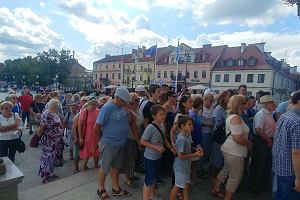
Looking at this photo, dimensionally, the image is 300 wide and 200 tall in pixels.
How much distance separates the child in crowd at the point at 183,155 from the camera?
3.89m

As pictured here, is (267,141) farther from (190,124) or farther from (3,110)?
(3,110)

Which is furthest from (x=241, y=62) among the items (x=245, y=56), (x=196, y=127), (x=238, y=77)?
(x=196, y=127)

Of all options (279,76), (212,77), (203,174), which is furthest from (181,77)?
(203,174)

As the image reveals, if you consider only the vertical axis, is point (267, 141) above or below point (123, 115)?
below

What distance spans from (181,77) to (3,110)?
4803cm

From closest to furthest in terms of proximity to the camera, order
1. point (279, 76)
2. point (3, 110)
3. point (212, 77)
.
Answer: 1. point (3, 110)
2. point (279, 76)
3. point (212, 77)

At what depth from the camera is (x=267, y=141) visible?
477 centimetres

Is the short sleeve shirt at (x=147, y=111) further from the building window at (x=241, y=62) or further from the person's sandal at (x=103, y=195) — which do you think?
the building window at (x=241, y=62)

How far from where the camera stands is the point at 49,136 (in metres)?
5.72

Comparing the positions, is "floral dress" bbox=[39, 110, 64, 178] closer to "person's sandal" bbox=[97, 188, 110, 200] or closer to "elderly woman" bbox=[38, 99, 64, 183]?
"elderly woman" bbox=[38, 99, 64, 183]

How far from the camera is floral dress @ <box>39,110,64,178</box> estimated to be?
5.62m

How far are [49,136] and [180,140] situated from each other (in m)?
3.07

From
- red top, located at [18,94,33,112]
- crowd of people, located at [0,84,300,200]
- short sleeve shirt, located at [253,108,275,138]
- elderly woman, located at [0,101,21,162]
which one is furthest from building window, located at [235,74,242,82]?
elderly woman, located at [0,101,21,162]

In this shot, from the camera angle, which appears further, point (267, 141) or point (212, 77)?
point (212, 77)
